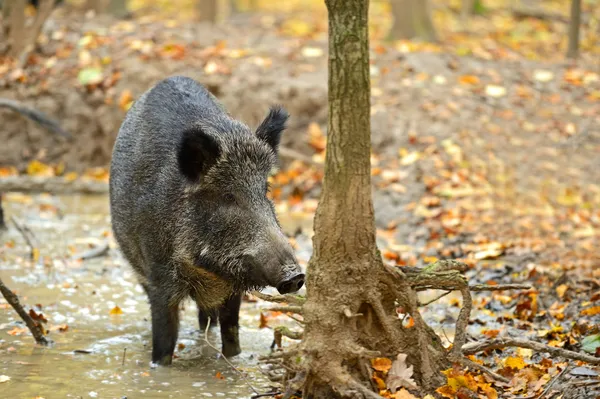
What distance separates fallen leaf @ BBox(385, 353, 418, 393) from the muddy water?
39.8 inches

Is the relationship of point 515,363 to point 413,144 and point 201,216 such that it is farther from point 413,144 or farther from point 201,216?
point 413,144

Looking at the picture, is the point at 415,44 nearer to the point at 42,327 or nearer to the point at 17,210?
the point at 17,210

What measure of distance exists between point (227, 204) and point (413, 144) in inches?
259

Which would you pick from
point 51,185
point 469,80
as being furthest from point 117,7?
point 469,80

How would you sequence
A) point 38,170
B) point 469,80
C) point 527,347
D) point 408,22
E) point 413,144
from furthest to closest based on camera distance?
point 408,22, point 469,80, point 38,170, point 413,144, point 527,347

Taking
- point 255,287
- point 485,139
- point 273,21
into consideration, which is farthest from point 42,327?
point 273,21

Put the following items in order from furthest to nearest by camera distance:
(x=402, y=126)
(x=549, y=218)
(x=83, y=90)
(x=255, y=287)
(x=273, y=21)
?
(x=273, y=21), (x=83, y=90), (x=402, y=126), (x=549, y=218), (x=255, y=287)

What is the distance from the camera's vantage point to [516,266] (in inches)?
304

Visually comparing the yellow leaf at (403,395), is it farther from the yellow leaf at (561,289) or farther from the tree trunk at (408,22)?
the tree trunk at (408,22)

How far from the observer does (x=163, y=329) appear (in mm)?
5574

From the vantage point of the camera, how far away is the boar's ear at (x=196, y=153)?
209 inches

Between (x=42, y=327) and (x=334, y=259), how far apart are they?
8.57 ft

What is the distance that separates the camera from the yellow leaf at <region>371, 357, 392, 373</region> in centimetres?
430

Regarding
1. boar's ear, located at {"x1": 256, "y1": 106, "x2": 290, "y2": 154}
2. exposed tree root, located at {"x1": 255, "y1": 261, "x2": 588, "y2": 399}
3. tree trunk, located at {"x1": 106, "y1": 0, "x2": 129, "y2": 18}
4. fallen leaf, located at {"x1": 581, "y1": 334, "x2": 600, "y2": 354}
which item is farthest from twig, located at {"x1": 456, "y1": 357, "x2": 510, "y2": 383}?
tree trunk, located at {"x1": 106, "y1": 0, "x2": 129, "y2": 18}
